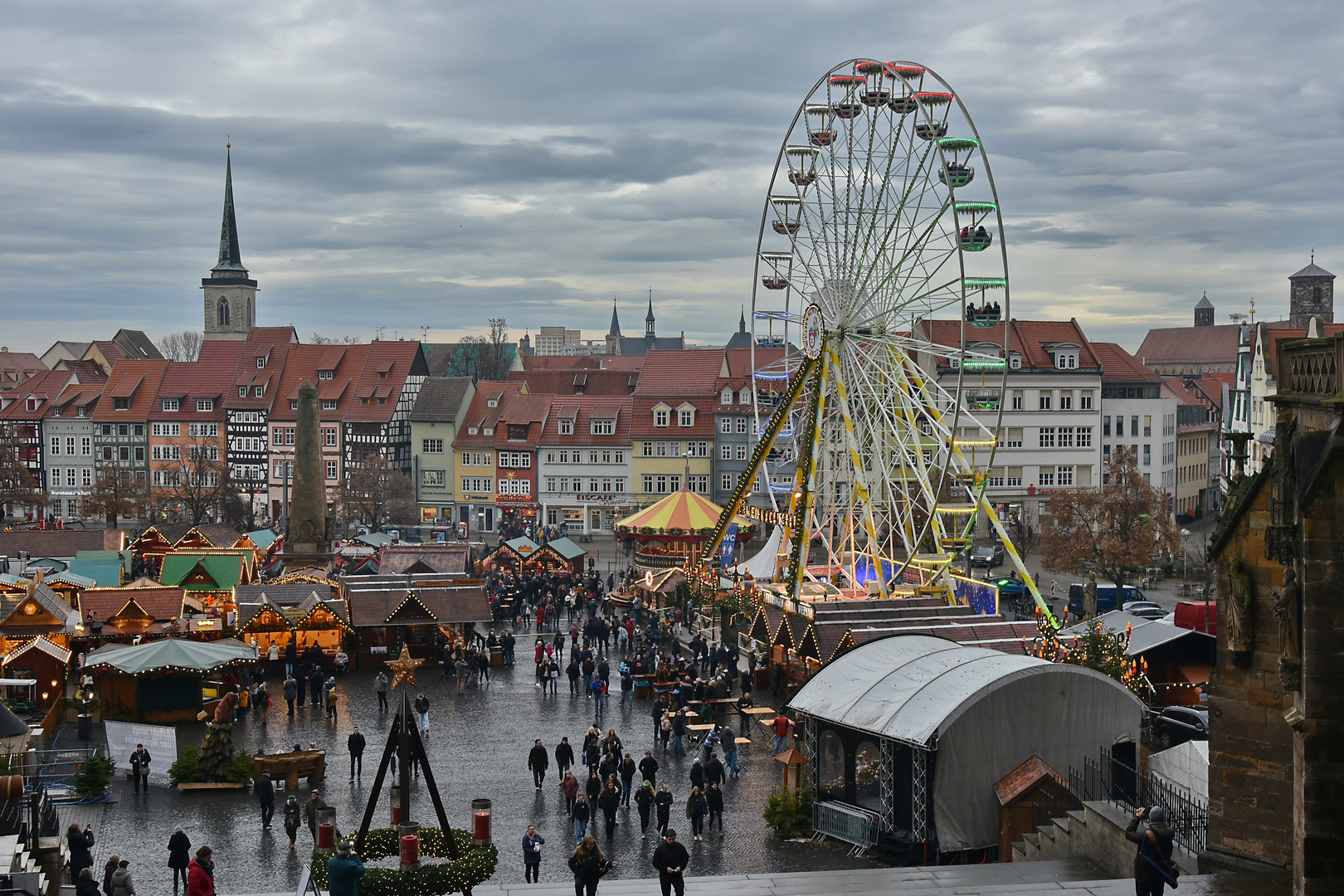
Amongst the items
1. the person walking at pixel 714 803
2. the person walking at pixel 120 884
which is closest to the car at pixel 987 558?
the person walking at pixel 714 803

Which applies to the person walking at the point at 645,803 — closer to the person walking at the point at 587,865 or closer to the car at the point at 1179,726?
the person walking at the point at 587,865

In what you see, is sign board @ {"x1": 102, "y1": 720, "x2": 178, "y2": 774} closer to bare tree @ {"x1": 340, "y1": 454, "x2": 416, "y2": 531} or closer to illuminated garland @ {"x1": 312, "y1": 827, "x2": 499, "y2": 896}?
illuminated garland @ {"x1": 312, "y1": 827, "x2": 499, "y2": 896}

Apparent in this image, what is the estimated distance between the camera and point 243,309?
143m

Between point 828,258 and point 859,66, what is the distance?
5.10 m

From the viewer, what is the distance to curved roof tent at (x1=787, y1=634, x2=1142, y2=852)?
2145 centimetres

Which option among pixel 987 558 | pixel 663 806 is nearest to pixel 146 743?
pixel 663 806

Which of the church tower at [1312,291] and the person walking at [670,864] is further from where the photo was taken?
the church tower at [1312,291]

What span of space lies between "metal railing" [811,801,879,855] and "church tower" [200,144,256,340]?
126m

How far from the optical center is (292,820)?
22562 millimetres

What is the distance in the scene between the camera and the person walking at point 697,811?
23062 millimetres

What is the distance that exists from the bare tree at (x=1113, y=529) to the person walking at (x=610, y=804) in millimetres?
27886

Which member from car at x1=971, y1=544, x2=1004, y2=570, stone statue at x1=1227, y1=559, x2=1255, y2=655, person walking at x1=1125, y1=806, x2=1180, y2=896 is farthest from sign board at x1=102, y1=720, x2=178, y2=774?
car at x1=971, y1=544, x2=1004, y2=570

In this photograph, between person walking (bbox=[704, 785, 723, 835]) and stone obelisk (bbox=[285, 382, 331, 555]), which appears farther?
stone obelisk (bbox=[285, 382, 331, 555])

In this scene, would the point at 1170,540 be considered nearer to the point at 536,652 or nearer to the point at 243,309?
the point at 536,652
